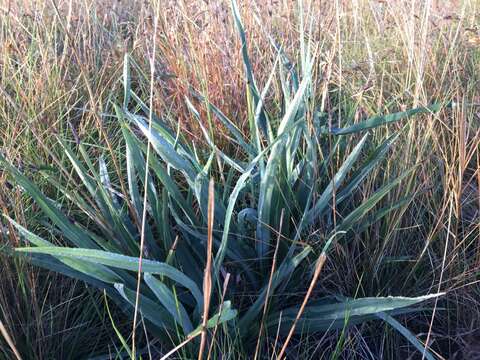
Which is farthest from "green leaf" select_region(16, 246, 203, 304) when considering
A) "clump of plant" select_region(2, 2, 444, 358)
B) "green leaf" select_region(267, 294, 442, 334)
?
"green leaf" select_region(267, 294, 442, 334)

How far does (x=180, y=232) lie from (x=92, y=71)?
2.94ft

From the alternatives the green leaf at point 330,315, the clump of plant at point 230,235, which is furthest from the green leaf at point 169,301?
the green leaf at point 330,315

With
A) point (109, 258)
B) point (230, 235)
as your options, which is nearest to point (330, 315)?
point (230, 235)

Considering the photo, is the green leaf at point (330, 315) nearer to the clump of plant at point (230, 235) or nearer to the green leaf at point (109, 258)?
the clump of plant at point (230, 235)

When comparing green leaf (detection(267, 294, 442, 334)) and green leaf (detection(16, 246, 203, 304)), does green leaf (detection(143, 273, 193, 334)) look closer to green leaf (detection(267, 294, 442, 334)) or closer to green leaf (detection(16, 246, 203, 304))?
green leaf (detection(16, 246, 203, 304))

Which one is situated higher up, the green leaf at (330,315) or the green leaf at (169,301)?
the green leaf at (169,301)

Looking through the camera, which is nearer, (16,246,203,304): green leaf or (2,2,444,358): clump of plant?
(16,246,203,304): green leaf

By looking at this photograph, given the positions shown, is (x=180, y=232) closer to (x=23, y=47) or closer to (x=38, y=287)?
(x=38, y=287)

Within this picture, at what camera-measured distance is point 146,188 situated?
1044mm

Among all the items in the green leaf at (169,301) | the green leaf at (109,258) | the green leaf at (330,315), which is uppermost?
the green leaf at (109,258)

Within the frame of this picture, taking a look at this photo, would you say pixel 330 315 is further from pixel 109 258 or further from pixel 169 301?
pixel 109 258

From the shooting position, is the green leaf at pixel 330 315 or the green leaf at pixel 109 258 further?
the green leaf at pixel 330 315

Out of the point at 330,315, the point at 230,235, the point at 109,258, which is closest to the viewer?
the point at 109,258

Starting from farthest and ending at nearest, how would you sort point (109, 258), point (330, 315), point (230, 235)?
point (230, 235)
point (330, 315)
point (109, 258)
